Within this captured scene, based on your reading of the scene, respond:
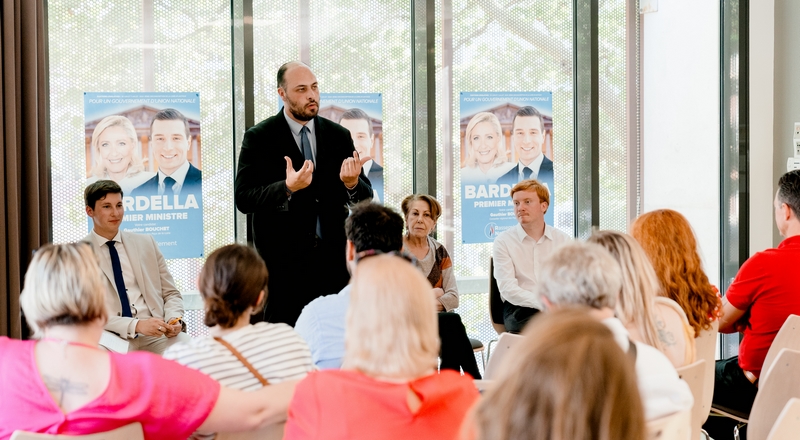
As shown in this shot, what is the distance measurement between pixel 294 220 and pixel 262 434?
7.44ft

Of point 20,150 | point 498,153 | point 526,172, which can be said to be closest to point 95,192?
point 20,150

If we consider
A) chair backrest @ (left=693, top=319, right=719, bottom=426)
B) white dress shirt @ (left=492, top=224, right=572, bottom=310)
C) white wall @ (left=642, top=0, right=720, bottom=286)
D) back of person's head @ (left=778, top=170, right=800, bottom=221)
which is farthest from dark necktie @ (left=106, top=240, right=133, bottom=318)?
white wall @ (left=642, top=0, right=720, bottom=286)

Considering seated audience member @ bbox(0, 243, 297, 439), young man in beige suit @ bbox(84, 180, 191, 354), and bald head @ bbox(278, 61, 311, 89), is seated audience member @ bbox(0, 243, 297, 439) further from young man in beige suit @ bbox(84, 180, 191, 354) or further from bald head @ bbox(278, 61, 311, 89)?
bald head @ bbox(278, 61, 311, 89)

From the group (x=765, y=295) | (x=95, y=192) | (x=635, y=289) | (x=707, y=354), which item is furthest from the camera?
Result: (x=95, y=192)

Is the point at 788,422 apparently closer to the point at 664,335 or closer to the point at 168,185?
the point at 664,335

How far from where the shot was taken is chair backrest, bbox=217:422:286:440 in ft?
6.63

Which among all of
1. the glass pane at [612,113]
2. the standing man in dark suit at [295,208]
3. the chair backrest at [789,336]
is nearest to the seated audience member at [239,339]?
the standing man in dark suit at [295,208]

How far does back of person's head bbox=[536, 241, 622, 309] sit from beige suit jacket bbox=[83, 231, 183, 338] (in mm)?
2782

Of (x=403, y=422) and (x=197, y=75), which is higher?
(x=197, y=75)

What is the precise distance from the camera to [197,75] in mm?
4965

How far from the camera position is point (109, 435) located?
5.79ft

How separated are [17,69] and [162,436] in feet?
9.88

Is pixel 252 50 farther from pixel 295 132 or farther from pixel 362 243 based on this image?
pixel 362 243

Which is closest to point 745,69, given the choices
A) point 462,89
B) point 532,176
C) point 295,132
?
point 532,176
